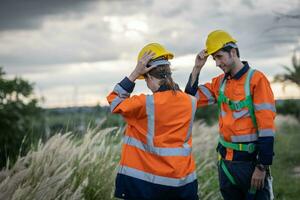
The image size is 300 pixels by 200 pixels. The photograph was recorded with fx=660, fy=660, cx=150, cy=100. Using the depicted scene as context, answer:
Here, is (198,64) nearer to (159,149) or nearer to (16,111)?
(159,149)

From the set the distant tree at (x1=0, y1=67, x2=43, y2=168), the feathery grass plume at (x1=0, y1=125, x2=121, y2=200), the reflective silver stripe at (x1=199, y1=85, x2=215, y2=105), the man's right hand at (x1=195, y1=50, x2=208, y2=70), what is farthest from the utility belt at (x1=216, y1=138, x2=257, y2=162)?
the distant tree at (x1=0, y1=67, x2=43, y2=168)

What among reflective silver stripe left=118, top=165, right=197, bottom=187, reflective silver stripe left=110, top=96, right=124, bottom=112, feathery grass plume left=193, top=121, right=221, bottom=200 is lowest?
feathery grass plume left=193, top=121, right=221, bottom=200

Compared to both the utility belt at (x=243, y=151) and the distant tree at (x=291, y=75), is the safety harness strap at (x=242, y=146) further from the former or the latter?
the distant tree at (x=291, y=75)

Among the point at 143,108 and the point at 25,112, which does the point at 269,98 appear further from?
the point at 25,112

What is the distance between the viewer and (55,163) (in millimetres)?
7625

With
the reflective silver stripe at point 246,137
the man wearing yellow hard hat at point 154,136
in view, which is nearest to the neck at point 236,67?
the reflective silver stripe at point 246,137

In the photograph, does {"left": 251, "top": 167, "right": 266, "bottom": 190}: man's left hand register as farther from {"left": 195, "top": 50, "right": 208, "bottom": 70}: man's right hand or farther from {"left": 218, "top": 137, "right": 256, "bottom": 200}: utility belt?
{"left": 195, "top": 50, "right": 208, "bottom": 70}: man's right hand

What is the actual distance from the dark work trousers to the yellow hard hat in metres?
1.05

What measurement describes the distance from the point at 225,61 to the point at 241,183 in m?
1.13

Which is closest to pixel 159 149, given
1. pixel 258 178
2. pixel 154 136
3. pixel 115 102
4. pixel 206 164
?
pixel 154 136

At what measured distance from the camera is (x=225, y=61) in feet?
19.7

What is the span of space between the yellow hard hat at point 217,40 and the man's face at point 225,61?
0.05 m

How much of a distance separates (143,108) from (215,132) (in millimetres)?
12414

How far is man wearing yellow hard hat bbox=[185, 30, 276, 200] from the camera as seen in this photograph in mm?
5781
